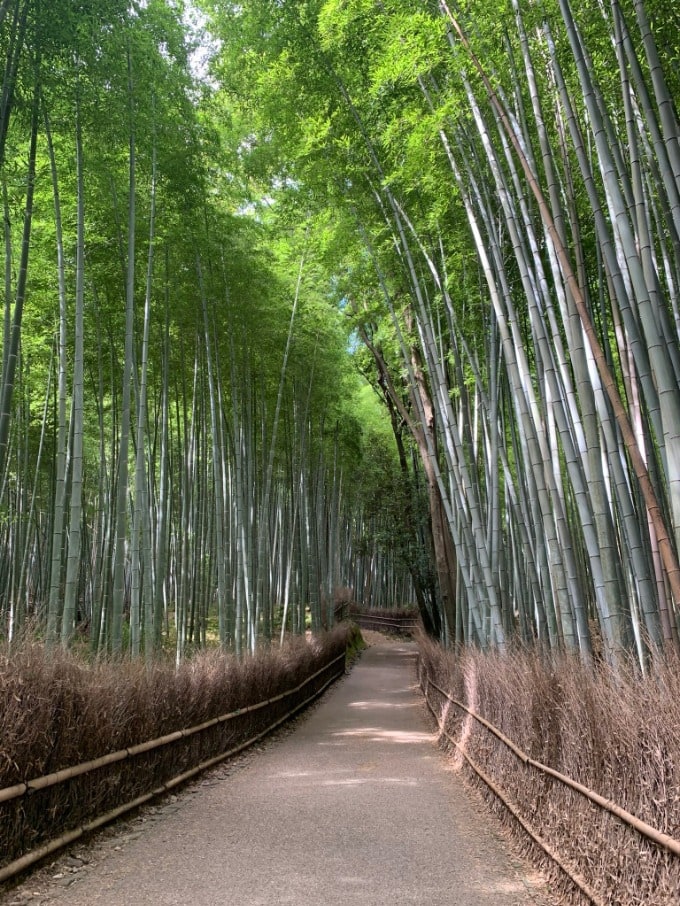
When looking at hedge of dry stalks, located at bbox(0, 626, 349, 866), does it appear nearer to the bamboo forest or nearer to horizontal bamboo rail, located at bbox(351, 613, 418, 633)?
the bamboo forest

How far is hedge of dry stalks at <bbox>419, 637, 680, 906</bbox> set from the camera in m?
1.63

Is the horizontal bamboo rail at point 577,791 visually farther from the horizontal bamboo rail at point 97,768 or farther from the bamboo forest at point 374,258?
the horizontal bamboo rail at point 97,768

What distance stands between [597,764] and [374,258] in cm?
445

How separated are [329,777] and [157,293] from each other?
4.42 m

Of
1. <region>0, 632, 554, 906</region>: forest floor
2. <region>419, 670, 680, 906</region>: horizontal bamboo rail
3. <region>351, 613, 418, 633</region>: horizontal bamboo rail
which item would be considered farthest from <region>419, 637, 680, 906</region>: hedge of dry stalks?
<region>351, 613, 418, 633</region>: horizontal bamboo rail

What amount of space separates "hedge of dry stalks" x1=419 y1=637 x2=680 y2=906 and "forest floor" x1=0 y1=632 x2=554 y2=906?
25cm

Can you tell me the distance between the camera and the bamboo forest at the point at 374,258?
2.82m

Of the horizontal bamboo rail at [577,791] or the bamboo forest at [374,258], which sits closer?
the horizontal bamboo rail at [577,791]

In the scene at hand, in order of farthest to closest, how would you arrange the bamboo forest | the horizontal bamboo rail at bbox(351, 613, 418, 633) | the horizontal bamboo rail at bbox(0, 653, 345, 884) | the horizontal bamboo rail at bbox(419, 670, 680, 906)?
1. the horizontal bamboo rail at bbox(351, 613, 418, 633)
2. the bamboo forest
3. the horizontal bamboo rail at bbox(0, 653, 345, 884)
4. the horizontal bamboo rail at bbox(419, 670, 680, 906)

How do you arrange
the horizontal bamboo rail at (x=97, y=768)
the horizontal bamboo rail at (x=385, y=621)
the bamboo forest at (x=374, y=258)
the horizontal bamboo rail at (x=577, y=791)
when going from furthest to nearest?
the horizontal bamboo rail at (x=385, y=621)
the bamboo forest at (x=374, y=258)
the horizontal bamboo rail at (x=97, y=768)
the horizontal bamboo rail at (x=577, y=791)

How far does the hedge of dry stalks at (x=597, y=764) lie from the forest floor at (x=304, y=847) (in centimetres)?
25

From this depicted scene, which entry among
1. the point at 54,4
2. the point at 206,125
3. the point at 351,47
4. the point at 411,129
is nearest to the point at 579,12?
the point at 411,129

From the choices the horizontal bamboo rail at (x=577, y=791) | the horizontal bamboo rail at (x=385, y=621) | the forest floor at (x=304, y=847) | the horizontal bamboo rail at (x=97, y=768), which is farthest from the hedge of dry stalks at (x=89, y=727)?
the horizontal bamboo rail at (x=385, y=621)

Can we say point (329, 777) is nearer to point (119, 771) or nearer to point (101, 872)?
point (119, 771)
